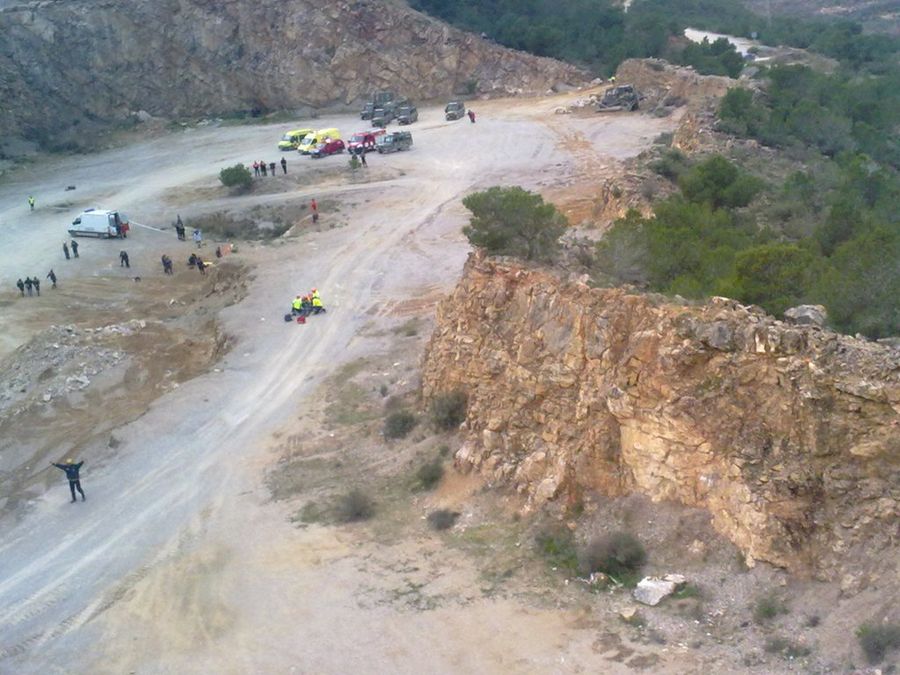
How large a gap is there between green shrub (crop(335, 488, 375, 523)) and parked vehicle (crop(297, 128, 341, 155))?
1667 inches

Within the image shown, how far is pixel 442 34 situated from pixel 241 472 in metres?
56.3

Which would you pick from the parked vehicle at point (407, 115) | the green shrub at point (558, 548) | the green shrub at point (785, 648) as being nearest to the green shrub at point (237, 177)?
the parked vehicle at point (407, 115)

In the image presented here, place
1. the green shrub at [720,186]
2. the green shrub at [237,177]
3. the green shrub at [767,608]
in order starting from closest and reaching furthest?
the green shrub at [767,608]
the green shrub at [720,186]
the green shrub at [237,177]

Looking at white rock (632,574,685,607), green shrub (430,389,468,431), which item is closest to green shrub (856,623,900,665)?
white rock (632,574,685,607)

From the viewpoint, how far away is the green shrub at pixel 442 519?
73.0 feet

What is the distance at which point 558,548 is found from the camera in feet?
65.7

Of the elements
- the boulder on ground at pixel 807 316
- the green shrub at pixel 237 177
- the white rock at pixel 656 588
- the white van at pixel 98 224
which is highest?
the boulder on ground at pixel 807 316

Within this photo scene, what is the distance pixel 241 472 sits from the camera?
27.0 meters

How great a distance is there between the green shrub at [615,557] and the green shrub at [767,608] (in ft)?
7.89

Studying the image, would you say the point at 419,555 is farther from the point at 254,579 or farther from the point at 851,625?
the point at 851,625

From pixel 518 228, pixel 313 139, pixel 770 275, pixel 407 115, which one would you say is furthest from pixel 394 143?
pixel 770 275

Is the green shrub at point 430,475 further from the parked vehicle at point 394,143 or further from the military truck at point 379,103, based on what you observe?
the military truck at point 379,103

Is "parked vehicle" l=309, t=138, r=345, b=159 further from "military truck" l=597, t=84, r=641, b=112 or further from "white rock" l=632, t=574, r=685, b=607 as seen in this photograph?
"white rock" l=632, t=574, r=685, b=607

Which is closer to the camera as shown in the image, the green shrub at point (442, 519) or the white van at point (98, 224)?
the green shrub at point (442, 519)
